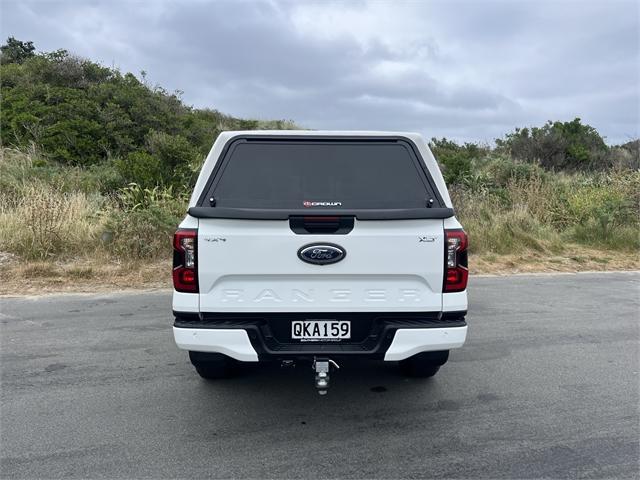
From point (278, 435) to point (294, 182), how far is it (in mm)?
1696

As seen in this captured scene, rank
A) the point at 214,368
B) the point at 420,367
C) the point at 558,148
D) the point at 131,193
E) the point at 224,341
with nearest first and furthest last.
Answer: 1. the point at 224,341
2. the point at 214,368
3. the point at 420,367
4. the point at 131,193
5. the point at 558,148

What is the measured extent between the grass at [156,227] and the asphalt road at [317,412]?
2.50 m

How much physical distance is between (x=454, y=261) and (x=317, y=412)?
1.47 m

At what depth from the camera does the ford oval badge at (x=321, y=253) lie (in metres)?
3.25

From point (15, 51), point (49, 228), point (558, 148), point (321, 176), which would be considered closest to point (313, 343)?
point (321, 176)

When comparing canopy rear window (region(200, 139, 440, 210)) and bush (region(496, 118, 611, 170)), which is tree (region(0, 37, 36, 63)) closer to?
bush (region(496, 118, 611, 170))

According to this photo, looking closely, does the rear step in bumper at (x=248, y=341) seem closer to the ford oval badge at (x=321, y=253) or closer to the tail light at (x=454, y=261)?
the tail light at (x=454, y=261)

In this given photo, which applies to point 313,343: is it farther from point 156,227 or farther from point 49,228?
point 49,228

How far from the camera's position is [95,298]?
703 centimetres

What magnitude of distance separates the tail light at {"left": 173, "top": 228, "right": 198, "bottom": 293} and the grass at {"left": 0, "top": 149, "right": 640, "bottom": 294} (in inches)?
187

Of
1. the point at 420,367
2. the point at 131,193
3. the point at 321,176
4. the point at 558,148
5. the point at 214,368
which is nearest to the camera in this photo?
the point at 321,176

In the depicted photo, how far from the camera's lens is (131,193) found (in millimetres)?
10242

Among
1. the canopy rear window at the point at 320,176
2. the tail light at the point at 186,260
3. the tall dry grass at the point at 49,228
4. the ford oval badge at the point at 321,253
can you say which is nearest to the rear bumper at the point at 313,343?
the tail light at the point at 186,260

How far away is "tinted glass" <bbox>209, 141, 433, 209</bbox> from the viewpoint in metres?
3.51
